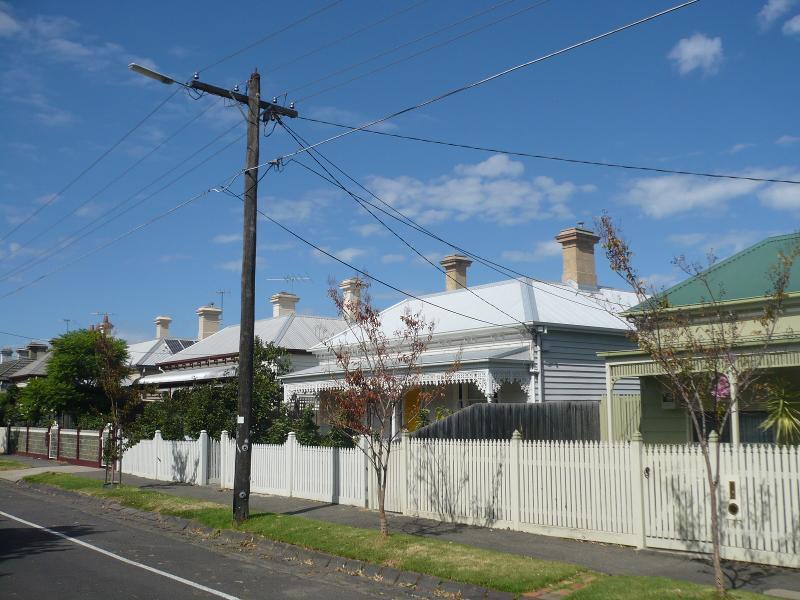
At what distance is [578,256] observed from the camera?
86.6 ft

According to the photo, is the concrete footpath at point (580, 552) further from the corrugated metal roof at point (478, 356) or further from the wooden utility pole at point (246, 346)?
the corrugated metal roof at point (478, 356)

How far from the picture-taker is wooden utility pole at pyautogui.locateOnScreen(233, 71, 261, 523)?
14953mm

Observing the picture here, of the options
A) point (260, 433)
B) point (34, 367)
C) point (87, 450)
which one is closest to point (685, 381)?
point (260, 433)

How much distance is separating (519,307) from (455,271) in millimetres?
5653

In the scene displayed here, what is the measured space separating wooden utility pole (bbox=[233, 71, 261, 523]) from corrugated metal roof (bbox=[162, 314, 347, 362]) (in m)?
17.0

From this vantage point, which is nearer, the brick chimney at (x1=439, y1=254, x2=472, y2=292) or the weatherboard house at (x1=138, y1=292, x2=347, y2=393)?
the brick chimney at (x1=439, y1=254, x2=472, y2=292)

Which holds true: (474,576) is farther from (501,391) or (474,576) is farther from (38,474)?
(38,474)

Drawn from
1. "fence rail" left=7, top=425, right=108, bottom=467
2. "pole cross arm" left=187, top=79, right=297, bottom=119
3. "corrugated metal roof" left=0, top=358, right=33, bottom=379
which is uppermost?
"pole cross arm" left=187, top=79, right=297, bottom=119

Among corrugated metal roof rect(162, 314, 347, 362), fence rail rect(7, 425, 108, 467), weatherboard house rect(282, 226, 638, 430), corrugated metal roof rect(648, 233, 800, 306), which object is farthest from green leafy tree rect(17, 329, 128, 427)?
corrugated metal roof rect(648, 233, 800, 306)

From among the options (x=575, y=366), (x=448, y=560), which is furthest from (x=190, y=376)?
(x=448, y=560)

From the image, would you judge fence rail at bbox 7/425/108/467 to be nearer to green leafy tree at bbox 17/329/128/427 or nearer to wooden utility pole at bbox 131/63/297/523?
green leafy tree at bbox 17/329/128/427

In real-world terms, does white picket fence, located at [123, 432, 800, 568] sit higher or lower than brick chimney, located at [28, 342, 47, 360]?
lower

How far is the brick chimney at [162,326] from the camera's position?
176 ft

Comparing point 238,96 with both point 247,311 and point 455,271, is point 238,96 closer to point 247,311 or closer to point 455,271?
point 247,311
